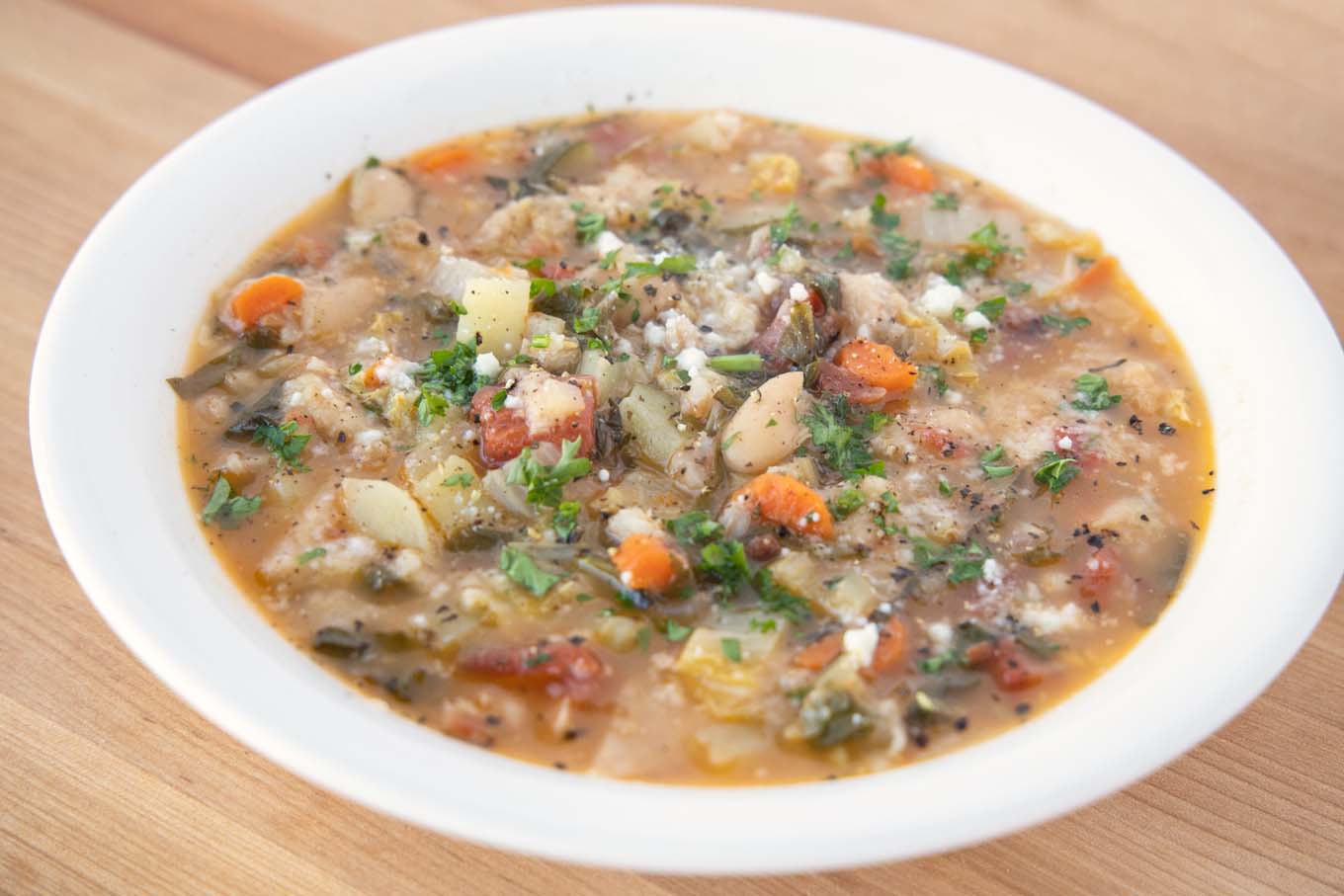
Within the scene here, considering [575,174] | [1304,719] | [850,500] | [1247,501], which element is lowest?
[575,174]

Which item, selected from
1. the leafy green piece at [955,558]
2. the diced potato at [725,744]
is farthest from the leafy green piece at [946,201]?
the diced potato at [725,744]

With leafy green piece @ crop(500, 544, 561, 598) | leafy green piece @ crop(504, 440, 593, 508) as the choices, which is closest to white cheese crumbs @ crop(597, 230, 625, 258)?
leafy green piece @ crop(504, 440, 593, 508)

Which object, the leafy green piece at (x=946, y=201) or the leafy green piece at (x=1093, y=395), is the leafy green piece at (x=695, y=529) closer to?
the leafy green piece at (x=1093, y=395)

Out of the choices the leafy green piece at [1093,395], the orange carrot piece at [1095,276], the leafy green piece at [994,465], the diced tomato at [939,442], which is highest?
the orange carrot piece at [1095,276]

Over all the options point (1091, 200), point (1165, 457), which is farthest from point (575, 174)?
point (1165, 457)

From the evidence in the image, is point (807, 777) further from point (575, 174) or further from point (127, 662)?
point (575, 174)

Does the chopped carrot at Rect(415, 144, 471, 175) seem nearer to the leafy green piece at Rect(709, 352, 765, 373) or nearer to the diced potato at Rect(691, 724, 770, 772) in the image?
the leafy green piece at Rect(709, 352, 765, 373)

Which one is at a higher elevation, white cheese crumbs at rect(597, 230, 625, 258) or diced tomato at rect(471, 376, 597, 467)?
white cheese crumbs at rect(597, 230, 625, 258)
